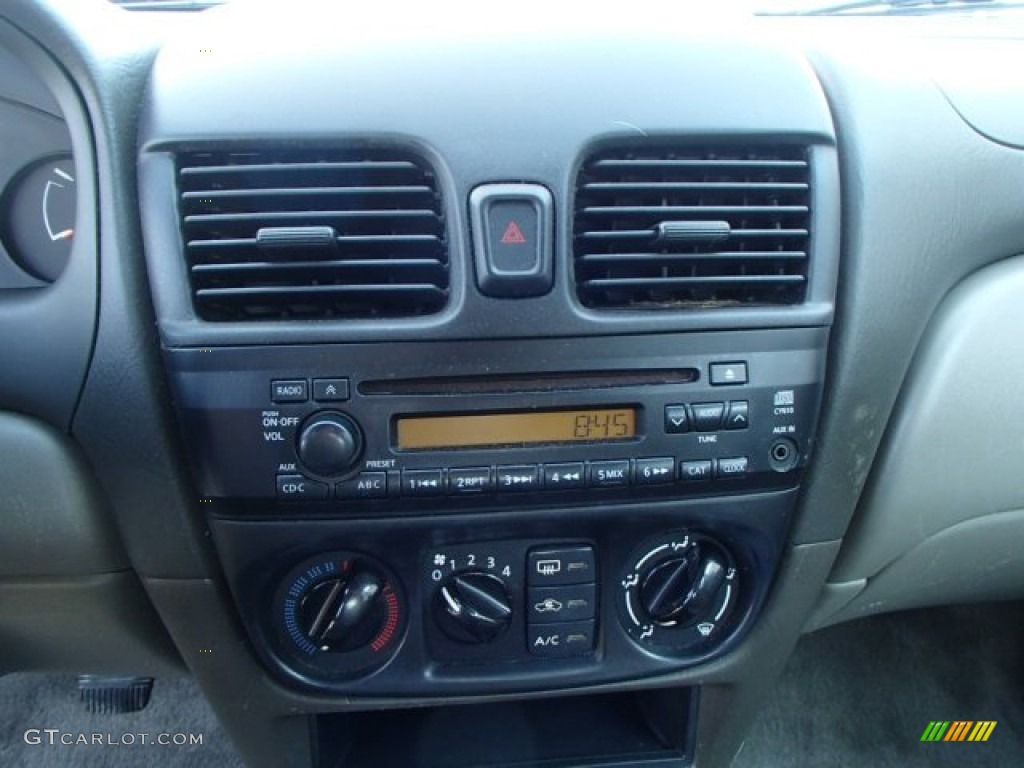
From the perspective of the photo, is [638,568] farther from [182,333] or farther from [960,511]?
[182,333]

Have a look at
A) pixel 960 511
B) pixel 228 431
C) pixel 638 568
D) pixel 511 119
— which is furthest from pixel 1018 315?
pixel 228 431

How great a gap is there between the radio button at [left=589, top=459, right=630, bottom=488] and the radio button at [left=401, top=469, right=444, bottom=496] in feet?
0.63

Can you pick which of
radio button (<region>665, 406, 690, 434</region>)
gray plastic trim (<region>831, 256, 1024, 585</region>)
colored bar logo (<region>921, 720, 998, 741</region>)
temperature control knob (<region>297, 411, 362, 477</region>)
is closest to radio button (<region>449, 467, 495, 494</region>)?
temperature control knob (<region>297, 411, 362, 477</region>)

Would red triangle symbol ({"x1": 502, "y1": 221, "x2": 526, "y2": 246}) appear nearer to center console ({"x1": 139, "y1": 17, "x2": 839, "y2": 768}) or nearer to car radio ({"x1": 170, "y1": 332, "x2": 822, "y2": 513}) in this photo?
center console ({"x1": 139, "y1": 17, "x2": 839, "y2": 768})

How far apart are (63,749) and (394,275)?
1581 millimetres

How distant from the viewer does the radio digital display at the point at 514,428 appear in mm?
1129

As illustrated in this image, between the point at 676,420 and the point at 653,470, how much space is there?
0.07 m

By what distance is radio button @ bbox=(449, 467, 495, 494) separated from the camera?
1141mm

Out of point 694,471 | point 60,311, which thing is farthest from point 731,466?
point 60,311

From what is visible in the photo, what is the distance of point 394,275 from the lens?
1.09m

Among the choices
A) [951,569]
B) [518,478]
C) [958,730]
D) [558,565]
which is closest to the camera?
[518,478]

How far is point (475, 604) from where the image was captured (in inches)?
48.3

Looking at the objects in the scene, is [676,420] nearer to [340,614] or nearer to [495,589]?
[495,589]

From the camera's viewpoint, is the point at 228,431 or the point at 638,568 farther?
the point at 638,568
